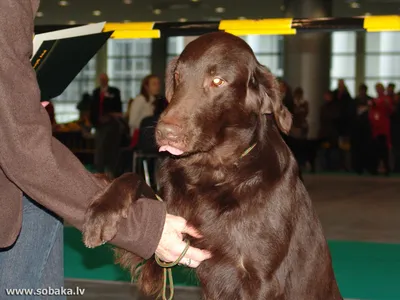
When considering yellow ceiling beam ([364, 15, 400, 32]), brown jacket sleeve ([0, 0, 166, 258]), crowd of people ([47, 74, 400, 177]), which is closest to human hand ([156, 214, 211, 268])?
brown jacket sleeve ([0, 0, 166, 258])

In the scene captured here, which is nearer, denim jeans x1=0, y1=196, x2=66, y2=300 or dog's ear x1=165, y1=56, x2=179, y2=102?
denim jeans x1=0, y1=196, x2=66, y2=300

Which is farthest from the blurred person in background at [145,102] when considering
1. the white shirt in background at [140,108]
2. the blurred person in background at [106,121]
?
the blurred person in background at [106,121]

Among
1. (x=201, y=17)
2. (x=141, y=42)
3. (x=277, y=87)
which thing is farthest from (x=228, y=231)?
(x=141, y=42)

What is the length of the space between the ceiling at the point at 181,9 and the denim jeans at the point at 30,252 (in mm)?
20436

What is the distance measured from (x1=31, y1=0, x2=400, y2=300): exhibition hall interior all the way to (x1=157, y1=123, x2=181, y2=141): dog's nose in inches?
30.5

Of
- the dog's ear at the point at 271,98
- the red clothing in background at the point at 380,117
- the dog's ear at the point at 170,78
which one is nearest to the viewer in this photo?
the dog's ear at the point at 271,98

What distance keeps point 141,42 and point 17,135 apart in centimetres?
3003

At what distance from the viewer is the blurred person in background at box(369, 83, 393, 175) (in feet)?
52.8

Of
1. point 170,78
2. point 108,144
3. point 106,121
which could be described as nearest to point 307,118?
point 108,144

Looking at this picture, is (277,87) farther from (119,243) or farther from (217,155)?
(119,243)

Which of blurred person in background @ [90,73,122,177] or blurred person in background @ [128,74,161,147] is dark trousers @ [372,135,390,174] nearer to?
blurred person in background @ [90,73,122,177]

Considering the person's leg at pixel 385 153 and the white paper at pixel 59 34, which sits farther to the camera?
the person's leg at pixel 385 153

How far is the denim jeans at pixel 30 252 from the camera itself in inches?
109

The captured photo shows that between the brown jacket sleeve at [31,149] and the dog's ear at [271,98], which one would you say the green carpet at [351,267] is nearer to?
the dog's ear at [271,98]
